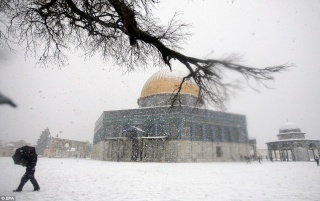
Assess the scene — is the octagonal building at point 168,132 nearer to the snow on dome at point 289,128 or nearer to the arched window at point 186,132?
the arched window at point 186,132

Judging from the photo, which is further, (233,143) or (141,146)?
(233,143)

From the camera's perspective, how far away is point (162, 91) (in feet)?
109

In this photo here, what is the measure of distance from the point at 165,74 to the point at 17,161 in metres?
29.7

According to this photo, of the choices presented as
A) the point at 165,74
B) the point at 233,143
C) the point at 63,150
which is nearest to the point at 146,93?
the point at 165,74

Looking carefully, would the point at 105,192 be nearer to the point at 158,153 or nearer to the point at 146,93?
the point at 158,153

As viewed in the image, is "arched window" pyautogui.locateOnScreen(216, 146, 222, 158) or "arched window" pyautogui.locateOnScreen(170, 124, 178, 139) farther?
"arched window" pyautogui.locateOnScreen(216, 146, 222, 158)

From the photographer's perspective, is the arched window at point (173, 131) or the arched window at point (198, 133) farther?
the arched window at point (198, 133)

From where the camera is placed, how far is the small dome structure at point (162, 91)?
1294 inches

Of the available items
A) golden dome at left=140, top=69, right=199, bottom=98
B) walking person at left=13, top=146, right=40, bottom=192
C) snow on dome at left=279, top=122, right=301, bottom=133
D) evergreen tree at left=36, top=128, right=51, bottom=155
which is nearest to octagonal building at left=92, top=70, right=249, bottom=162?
golden dome at left=140, top=69, right=199, bottom=98

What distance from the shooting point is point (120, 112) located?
32.8 m

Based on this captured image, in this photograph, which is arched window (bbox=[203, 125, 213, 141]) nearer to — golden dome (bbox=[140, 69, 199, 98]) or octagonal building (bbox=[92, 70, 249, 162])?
octagonal building (bbox=[92, 70, 249, 162])

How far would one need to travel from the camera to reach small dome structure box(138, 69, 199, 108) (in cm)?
3288

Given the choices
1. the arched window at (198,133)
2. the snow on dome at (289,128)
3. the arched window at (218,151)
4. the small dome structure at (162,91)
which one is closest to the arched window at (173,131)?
the arched window at (198,133)

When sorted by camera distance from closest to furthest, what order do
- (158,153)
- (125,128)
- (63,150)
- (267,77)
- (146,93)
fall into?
(267,77), (158,153), (125,128), (146,93), (63,150)
